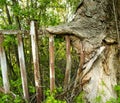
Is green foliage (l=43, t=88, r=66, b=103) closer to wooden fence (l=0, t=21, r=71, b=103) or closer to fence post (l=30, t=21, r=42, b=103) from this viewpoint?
wooden fence (l=0, t=21, r=71, b=103)

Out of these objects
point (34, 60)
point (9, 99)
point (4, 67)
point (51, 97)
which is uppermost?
point (34, 60)

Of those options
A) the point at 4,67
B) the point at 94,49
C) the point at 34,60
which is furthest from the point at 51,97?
the point at 94,49

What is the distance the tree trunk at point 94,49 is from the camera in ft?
16.6

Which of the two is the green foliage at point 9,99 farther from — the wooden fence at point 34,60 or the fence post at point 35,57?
the fence post at point 35,57

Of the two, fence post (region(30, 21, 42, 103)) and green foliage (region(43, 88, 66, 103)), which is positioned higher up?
fence post (region(30, 21, 42, 103))

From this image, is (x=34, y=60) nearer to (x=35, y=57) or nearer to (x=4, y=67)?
(x=35, y=57)

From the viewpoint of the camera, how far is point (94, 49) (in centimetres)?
509

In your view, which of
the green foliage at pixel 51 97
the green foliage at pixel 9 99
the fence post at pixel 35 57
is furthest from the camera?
the green foliage at pixel 9 99

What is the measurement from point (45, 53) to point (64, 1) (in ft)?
7.34

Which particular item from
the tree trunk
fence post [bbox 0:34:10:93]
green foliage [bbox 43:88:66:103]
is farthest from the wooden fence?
the tree trunk

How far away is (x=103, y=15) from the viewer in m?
5.46

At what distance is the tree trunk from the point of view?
5.05 m

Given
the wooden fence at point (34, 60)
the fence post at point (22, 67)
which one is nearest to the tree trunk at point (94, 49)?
the wooden fence at point (34, 60)

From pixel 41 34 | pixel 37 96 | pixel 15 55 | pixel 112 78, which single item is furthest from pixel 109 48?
pixel 15 55
